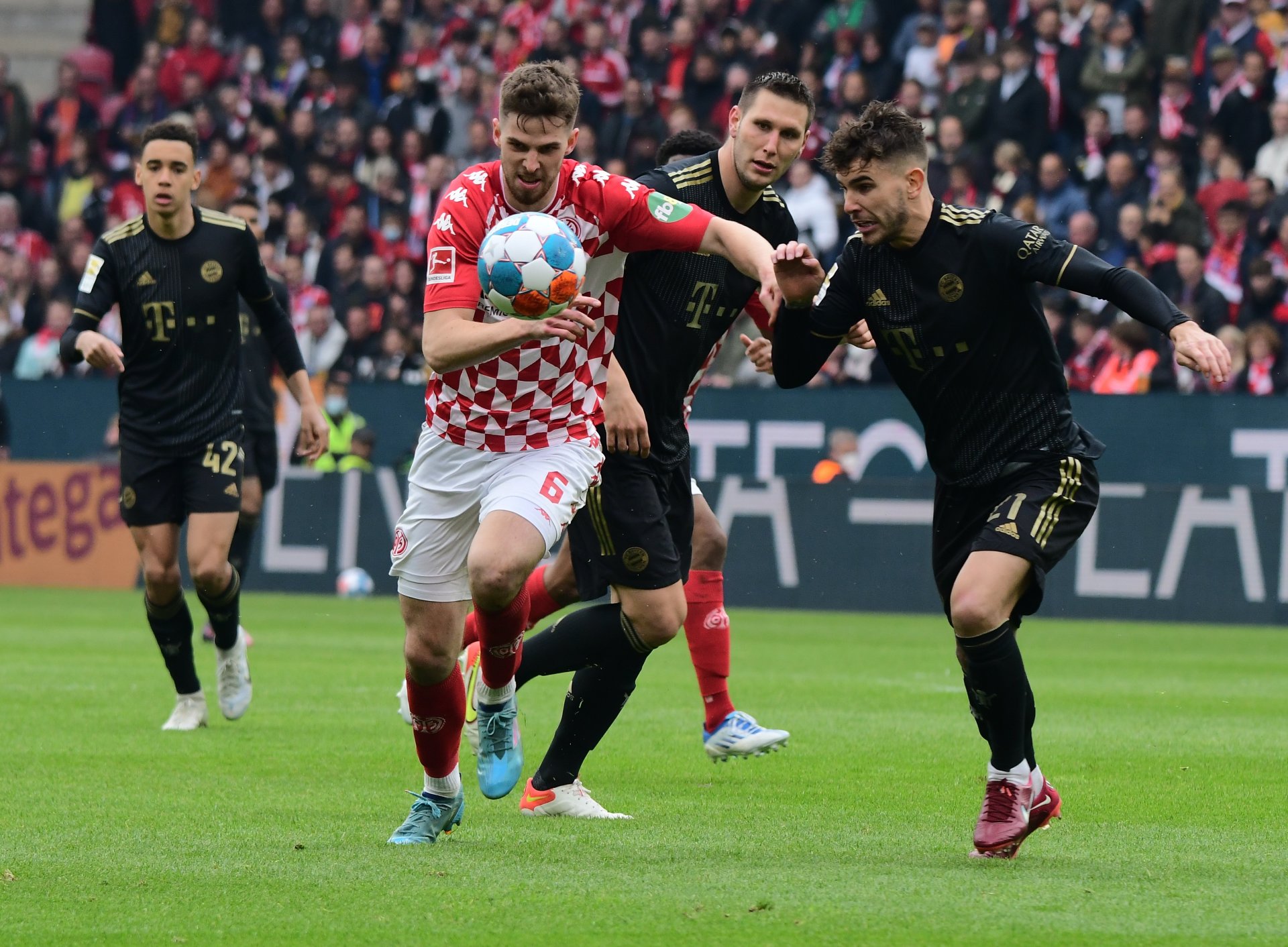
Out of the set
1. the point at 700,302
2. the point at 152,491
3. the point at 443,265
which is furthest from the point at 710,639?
the point at 152,491

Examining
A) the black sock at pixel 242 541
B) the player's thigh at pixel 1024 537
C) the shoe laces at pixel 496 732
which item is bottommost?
the black sock at pixel 242 541

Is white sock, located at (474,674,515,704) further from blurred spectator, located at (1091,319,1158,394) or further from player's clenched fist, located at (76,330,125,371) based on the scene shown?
blurred spectator, located at (1091,319,1158,394)

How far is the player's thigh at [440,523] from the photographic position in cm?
609

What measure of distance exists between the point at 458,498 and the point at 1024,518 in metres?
1.74

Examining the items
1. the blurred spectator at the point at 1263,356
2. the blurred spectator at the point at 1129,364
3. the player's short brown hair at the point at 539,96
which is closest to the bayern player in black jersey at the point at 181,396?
the player's short brown hair at the point at 539,96

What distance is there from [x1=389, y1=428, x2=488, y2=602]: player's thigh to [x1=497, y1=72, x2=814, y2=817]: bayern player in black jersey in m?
0.90

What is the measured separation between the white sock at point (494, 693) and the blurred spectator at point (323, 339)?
14.5 meters

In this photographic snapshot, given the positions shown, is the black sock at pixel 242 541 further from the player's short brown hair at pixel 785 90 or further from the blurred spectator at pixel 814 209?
the blurred spectator at pixel 814 209

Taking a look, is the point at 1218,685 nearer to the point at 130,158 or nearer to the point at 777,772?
the point at 777,772

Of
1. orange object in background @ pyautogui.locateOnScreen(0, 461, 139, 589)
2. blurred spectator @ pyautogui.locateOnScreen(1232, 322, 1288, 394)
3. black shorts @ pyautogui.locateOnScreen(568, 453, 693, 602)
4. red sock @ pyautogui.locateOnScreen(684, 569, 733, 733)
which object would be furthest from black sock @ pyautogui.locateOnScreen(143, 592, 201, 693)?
blurred spectator @ pyautogui.locateOnScreen(1232, 322, 1288, 394)

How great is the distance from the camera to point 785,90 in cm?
709

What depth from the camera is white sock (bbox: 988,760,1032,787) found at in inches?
229

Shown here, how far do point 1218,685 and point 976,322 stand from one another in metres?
6.28

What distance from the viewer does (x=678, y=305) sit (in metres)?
7.33
